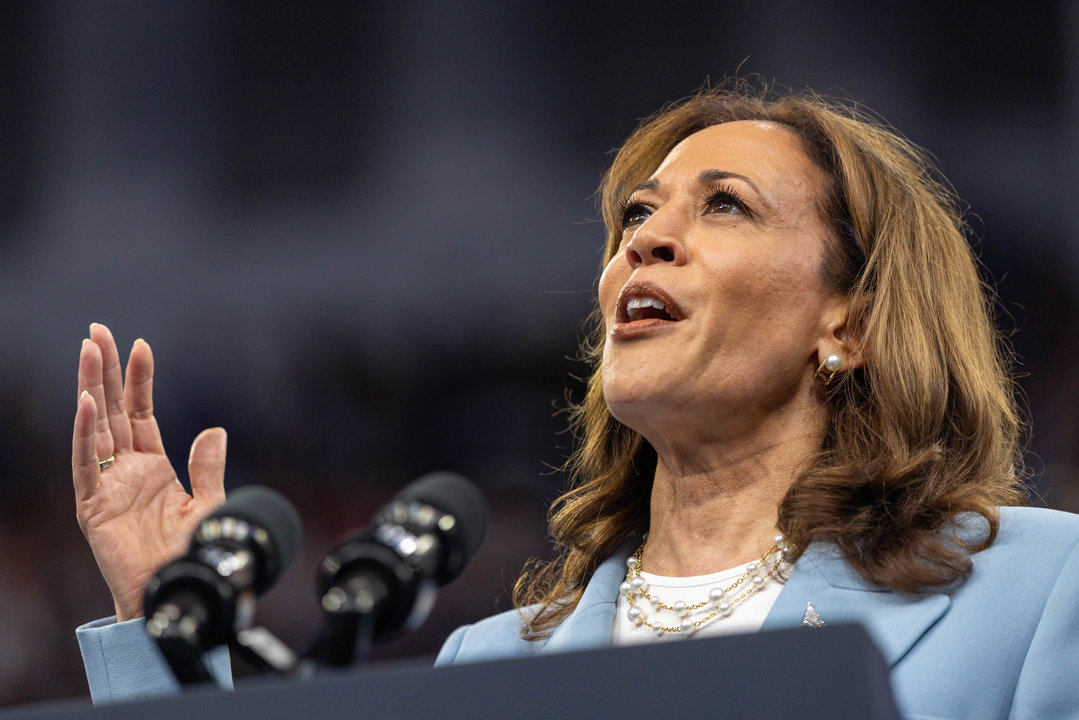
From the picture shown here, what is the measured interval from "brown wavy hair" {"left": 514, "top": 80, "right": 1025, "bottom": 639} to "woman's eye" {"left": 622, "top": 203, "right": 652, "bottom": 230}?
0.14 meters

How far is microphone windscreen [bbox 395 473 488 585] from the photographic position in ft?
2.56

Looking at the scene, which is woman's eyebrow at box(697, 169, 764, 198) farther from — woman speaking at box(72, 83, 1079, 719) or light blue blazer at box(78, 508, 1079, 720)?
light blue blazer at box(78, 508, 1079, 720)

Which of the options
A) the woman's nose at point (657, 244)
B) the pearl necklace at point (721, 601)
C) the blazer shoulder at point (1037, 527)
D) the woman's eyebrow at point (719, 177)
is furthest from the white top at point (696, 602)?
the woman's eyebrow at point (719, 177)

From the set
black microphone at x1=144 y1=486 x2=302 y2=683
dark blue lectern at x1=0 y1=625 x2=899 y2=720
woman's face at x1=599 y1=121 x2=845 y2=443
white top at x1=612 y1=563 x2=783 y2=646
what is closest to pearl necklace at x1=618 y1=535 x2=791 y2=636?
white top at x1=612 y1=563 x2=783 y2=646

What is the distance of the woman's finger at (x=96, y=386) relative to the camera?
1.55 meters

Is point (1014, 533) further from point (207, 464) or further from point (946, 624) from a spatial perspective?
point (207, 464)

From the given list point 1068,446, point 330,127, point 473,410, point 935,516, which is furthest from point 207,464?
point 330,127

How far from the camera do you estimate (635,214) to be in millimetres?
1870

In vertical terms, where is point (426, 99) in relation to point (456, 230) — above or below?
above

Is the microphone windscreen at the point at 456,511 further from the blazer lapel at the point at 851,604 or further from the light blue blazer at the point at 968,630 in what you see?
the blazer lapel at the point at 851,604

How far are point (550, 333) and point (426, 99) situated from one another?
96 cm

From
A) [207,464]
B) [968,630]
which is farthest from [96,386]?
[968,630]

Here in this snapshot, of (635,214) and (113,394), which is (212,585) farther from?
(635,214)

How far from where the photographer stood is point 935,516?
1.47 meters
